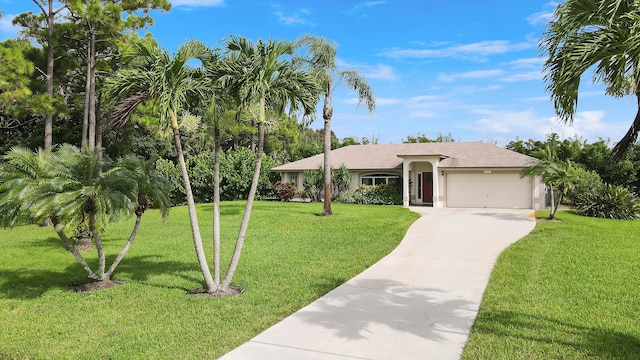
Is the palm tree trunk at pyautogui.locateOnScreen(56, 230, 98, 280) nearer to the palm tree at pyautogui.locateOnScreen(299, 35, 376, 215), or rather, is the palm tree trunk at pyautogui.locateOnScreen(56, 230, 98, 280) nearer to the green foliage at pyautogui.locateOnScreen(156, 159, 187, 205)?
the palm tree at pyautogui.locateOnScreen(299, 35, 376, 215)

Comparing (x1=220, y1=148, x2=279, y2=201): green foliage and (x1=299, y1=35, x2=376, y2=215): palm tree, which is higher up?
(x1=299, y1=35, x2=376, y2=215): palm tree

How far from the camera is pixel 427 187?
90.1 feet

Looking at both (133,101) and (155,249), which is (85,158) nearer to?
(133,101)

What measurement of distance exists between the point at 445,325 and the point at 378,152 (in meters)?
25.2

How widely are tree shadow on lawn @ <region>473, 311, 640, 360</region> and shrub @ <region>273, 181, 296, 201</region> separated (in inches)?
899

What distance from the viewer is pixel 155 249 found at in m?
13.7

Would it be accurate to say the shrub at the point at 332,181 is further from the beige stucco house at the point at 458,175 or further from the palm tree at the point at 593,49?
the palm tree at the point at 593,49

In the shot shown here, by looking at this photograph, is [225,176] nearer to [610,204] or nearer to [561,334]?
[610,204]

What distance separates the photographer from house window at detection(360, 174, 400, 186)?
2759cm

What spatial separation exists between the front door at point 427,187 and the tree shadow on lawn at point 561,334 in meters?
20.7

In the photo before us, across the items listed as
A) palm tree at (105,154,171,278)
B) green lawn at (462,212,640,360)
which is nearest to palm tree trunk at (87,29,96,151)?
palm tree at (105,154,171,278)

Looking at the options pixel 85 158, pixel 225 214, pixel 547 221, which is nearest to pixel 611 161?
pixel 85 158

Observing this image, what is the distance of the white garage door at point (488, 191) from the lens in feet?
79.7

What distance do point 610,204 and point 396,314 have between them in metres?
17.8
